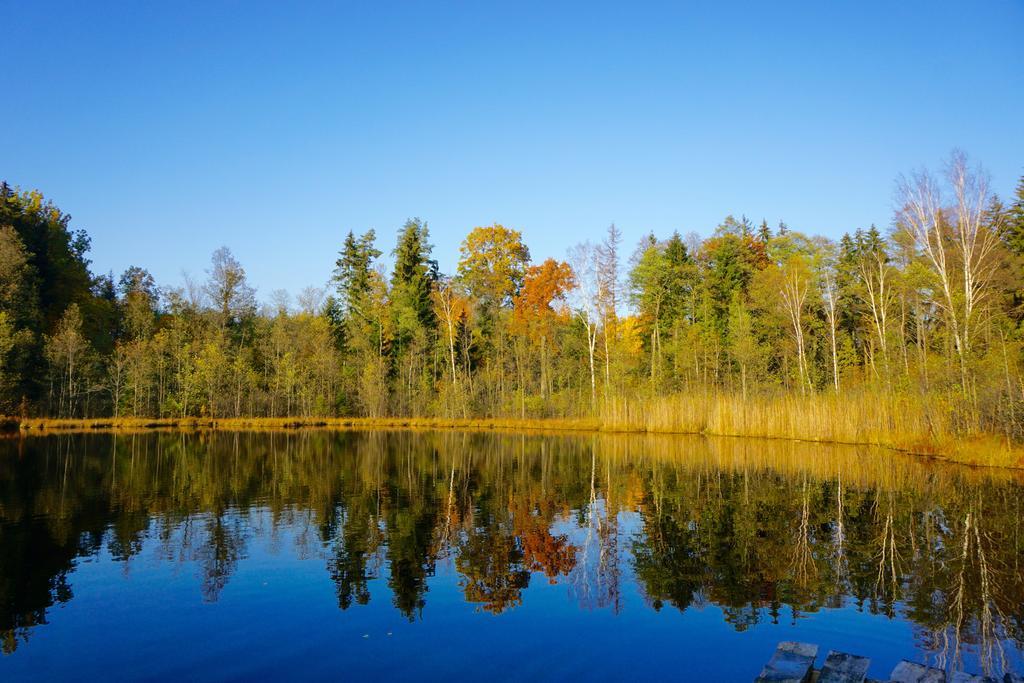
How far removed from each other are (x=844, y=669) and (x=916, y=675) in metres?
0.53

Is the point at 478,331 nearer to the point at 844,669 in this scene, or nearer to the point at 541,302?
the point at 541,302

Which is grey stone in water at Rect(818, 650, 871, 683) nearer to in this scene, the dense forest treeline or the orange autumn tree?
the dense forest treeline

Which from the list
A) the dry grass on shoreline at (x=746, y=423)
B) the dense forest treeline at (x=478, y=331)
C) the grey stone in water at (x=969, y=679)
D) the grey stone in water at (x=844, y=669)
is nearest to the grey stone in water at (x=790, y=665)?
the grey stone in water at (x=844, y=669)

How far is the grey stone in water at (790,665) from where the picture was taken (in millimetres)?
4973

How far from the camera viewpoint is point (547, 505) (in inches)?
580

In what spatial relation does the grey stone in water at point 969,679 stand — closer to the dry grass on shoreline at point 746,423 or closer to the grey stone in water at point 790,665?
the grey stone in water at point 790,665

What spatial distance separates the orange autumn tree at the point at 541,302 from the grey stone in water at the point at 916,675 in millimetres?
42402

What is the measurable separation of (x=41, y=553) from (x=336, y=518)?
4.95 m

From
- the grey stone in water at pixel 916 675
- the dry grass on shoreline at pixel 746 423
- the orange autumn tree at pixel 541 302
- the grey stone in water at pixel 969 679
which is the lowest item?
the grey stone in water at pixel 916 675

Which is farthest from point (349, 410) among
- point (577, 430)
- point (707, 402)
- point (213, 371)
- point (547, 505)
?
point (547, 505)

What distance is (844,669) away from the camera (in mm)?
5000

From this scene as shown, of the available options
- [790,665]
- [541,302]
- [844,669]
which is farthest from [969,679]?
[541,302]

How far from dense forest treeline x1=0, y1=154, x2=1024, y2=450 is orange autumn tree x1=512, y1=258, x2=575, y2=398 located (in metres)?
0.12

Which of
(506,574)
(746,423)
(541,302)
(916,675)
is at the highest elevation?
(541,302)
